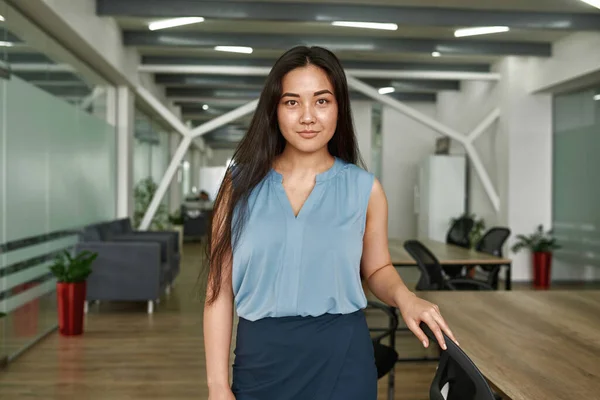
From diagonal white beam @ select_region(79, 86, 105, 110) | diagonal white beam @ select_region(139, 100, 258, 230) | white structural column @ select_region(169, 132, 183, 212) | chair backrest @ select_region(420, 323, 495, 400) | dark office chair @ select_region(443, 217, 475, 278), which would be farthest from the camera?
white structural column @ select_region(169, 132, 183, 212)

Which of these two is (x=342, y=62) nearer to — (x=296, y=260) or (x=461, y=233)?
(x=461, y=233)

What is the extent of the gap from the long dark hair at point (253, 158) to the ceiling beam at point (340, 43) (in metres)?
6.87

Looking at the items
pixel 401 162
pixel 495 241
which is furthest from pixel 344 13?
pixel 401 162

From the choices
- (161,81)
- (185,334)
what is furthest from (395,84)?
(185,334)

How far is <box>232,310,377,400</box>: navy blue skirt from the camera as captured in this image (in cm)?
146

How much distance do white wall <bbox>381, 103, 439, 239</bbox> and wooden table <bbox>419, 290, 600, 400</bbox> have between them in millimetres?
10394

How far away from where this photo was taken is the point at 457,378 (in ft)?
4.81

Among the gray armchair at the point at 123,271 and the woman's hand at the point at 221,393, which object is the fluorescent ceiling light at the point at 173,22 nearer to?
the gray armchair at the point at 123,271

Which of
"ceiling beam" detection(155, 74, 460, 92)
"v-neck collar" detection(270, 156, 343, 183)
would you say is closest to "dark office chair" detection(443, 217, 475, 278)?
"ceiling beam" detection(155, 74, 460, 92)

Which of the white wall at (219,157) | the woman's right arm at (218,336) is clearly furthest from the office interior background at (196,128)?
the white wall at (219,157)

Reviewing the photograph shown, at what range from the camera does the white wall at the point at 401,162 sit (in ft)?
45.0

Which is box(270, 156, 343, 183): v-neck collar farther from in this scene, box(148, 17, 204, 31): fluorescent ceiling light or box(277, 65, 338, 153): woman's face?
box(148, 17, 204, 31): fluorescent ceiling light

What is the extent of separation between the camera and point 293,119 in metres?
1.48

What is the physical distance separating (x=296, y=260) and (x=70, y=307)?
15.9 feet
